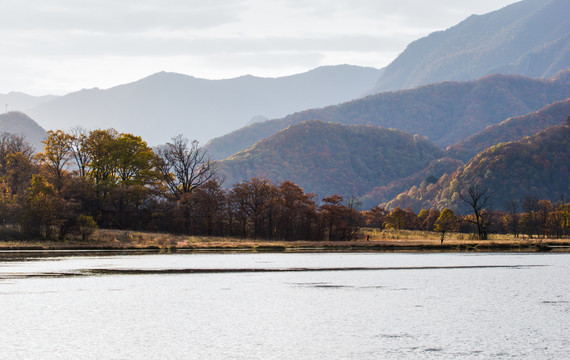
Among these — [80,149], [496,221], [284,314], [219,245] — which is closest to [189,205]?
[219,245]

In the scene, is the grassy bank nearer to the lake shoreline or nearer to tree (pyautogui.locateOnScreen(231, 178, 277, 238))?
the lake shoreline

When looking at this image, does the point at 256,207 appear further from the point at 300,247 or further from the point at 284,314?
the point at 284,314

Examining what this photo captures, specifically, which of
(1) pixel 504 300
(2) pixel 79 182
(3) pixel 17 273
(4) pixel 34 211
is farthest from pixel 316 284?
(2) pixel 79 182

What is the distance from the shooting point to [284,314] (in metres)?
23.4

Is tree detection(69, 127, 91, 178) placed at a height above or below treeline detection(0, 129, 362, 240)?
above

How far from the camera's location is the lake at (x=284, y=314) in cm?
1731

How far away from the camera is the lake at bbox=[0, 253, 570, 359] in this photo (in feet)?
56.8

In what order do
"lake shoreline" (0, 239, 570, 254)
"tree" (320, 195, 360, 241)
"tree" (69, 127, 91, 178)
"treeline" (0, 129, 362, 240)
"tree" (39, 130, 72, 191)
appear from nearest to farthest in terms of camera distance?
1. "lake shoreline" (0, 239, 570, 254)
2. "tree" (320, 195, 360, 241)
3. "treeline" (0, 129, 362, 240)
4. "tree" (39, 130, 72, 191)
5. "tree" (69, 127, 91, 178)

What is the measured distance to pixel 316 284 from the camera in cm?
3316

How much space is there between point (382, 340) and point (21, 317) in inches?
533

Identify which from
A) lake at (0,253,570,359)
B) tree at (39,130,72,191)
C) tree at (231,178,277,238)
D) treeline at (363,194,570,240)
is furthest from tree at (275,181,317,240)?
lake at (0,253,570,359)

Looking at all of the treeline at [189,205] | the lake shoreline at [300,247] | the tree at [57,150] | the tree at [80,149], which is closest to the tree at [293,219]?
the treeline at [189,205]

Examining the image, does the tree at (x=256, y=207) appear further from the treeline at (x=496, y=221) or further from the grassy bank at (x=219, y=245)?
the treeline at (x=496, y=221)

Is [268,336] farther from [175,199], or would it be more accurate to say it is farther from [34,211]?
[175,199]
